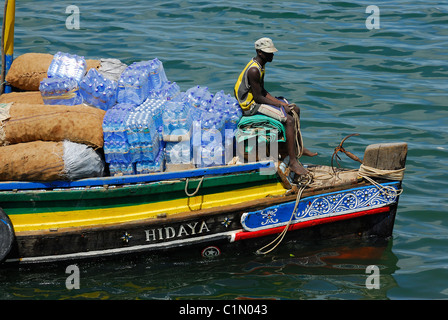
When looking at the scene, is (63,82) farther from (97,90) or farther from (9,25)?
(9,25)

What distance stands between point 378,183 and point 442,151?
3.43 meters

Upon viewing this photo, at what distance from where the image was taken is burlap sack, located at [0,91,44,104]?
682 centimetres

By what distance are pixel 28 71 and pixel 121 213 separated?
2235 millimetres

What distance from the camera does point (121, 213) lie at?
6.32 meters

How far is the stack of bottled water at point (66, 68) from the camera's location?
6.83 m

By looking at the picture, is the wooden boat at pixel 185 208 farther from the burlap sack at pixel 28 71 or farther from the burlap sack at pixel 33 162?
the burlap sack at pixel 28 71

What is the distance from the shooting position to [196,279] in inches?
255
